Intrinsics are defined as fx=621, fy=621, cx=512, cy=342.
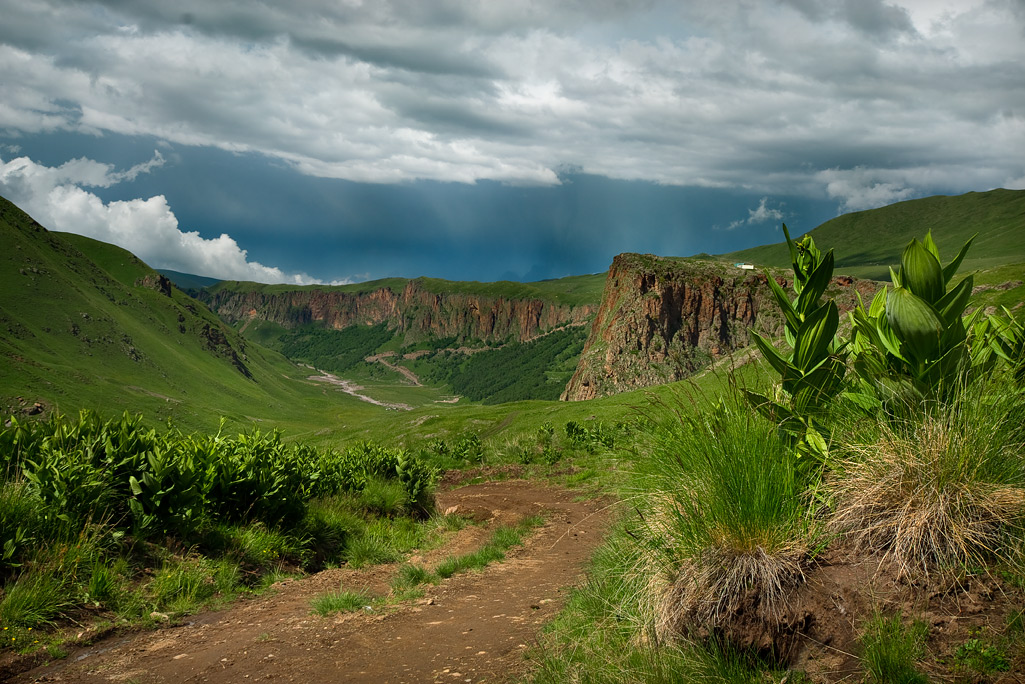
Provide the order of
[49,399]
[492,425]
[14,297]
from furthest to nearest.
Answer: [14,297] → [49,399] → [492,425]

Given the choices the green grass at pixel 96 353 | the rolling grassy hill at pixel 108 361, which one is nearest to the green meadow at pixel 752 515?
the rolling grassy hill at pixel 108 361

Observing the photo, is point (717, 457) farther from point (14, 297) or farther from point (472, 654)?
point (14, 297)

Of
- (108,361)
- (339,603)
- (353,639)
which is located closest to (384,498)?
(339,603)

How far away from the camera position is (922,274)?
14.2 ft

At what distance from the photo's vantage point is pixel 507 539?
10562 mm

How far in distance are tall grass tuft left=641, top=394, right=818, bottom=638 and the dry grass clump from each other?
386 mm

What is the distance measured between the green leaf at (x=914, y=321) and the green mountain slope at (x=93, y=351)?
3731 inches

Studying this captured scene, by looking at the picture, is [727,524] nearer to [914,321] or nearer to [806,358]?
[806,358]

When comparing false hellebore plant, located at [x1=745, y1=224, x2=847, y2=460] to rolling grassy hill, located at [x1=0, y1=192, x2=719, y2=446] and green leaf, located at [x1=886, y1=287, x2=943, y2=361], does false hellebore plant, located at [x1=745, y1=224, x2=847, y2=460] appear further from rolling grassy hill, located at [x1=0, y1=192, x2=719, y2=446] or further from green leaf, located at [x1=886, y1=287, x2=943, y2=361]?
rolling grassy hill, located at [x1=0, y1=192, x2=719, y2=446]

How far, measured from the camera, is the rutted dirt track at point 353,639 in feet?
16.5

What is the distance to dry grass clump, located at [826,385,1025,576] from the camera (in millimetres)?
3596

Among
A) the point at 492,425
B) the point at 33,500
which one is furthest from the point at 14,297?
the point at 33,500

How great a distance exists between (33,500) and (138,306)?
21160 cm

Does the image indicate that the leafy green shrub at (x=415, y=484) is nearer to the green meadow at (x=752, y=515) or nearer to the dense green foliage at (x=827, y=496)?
the green meadow at (x=752, y=515)
